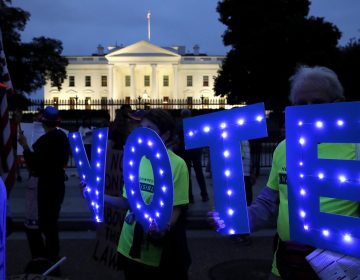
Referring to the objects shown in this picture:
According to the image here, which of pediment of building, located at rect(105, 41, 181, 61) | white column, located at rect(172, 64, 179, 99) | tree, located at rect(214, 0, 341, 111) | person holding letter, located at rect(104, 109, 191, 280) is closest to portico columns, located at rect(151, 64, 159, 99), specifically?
pediment of building, located at rect(105, 41, 181, 61)

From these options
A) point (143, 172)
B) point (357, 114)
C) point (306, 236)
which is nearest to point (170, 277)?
point (143, 172)

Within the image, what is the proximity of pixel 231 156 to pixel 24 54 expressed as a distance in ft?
149

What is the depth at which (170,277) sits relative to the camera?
3031 mm

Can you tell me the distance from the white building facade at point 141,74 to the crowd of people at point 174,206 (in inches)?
3115

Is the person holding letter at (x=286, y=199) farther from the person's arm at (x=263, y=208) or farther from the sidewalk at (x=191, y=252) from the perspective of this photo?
the sidewalk at (x=191, y=252)

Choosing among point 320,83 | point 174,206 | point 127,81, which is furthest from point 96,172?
point 127,81

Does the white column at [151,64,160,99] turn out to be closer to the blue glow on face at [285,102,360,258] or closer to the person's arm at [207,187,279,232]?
the person's arm at [207,187,279,232]

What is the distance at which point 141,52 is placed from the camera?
8519 cm

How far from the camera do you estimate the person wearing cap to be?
14.9 feet

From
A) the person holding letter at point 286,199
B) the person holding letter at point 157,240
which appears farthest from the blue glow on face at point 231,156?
the person holding letter at point 157,240

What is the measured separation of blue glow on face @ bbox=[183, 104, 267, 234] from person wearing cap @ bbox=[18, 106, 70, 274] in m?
2.70

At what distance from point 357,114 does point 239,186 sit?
0.69 metres

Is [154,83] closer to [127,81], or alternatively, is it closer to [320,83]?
[127,81]

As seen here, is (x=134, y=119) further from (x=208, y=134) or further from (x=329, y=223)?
(x=329, y=223)
